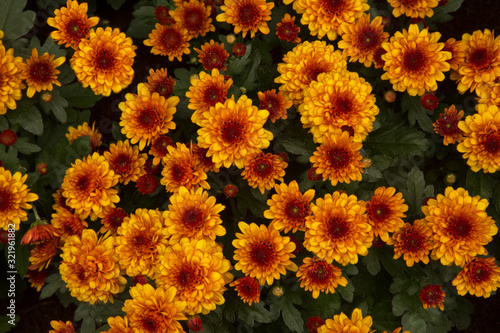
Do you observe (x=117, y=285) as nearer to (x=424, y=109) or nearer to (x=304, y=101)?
(x=304, y=101)

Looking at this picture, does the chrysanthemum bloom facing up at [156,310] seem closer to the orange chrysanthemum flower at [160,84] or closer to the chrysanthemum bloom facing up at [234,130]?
the chrysanthemum bloom facing up at [234,130]

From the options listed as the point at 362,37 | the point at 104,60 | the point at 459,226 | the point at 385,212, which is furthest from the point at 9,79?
the point at 459,226

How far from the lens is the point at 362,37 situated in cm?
249

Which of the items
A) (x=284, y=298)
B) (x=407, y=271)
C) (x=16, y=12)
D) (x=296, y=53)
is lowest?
(x=284, y=298)

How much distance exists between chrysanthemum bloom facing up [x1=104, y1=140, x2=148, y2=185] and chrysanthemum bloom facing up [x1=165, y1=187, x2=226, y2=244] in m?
0.53

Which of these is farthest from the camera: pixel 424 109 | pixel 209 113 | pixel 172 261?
pixel 424 109

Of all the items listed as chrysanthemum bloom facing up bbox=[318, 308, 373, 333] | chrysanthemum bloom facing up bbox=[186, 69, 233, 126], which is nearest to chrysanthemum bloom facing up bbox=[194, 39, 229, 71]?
chrysanthemum bloom facing up bbox=[186, 69, 233, 126]

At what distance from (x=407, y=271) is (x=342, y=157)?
2.93ft

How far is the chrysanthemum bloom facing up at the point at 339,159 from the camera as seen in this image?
86.8 inches

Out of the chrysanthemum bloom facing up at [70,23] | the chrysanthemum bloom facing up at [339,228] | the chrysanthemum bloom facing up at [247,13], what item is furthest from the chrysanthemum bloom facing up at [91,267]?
the chrysanthemum bloom facing up at [247,13]

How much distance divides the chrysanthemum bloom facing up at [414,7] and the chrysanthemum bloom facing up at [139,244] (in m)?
1.80

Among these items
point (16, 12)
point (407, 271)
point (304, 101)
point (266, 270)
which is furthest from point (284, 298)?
point (16, 12)

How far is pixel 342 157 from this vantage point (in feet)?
7.23

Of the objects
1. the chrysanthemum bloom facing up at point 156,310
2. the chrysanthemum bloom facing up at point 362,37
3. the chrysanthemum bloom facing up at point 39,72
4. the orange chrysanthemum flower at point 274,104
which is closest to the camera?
the chrysanthemum bloom facing up at point 156,310
